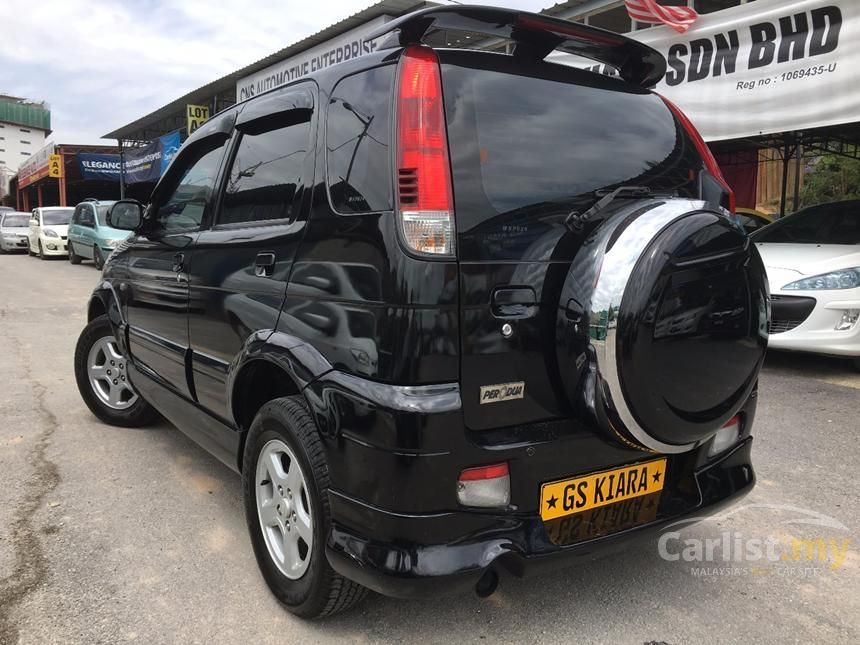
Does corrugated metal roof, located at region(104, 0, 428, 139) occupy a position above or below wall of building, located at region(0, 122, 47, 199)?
below

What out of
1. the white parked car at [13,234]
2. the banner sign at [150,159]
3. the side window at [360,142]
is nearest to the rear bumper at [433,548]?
the side window at [360,142]

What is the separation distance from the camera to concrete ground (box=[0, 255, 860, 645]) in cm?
223

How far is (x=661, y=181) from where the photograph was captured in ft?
7.79

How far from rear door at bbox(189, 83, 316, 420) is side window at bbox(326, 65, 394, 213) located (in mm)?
155

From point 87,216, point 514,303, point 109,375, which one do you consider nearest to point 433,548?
point 514,303

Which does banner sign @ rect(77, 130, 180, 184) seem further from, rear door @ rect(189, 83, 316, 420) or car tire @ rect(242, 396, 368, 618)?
car tire @ rect(242, 396, 368, 618)

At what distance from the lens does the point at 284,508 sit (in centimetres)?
229

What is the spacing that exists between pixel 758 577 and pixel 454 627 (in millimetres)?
1259

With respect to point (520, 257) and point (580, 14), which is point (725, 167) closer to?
point (580, 14)

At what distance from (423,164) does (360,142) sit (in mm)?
287

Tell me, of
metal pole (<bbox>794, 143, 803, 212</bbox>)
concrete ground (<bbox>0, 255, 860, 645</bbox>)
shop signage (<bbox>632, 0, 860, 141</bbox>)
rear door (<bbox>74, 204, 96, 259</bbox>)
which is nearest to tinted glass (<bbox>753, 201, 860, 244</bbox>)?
shop signage (<bbox>632, 0, 860, 141</bbox>)

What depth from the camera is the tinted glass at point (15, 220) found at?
75.9 ft

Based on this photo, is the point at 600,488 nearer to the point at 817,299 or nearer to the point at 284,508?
the point at 284,508

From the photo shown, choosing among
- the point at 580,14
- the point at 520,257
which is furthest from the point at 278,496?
the point at 580,14
